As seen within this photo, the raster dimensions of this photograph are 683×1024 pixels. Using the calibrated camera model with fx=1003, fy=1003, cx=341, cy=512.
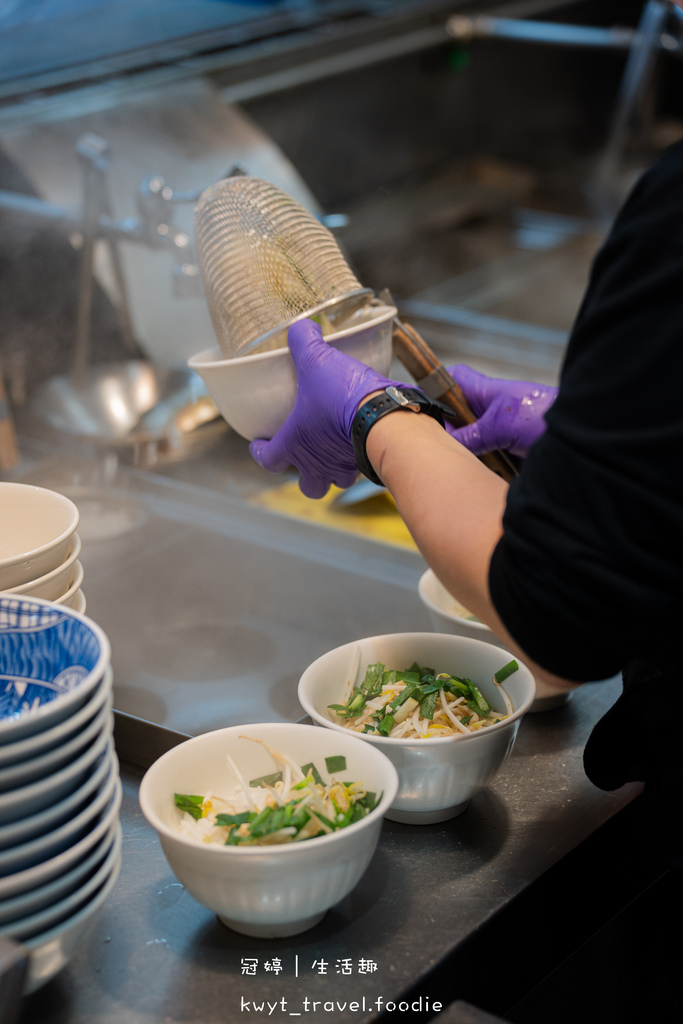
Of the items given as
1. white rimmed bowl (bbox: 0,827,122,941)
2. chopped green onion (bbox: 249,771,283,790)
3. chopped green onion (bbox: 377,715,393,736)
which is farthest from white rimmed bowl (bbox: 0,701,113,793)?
chopped green onion (bbox: 377,715,393,736)

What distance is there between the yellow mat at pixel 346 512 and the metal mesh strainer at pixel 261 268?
0.66m

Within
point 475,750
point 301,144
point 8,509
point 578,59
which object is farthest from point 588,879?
point 578,59

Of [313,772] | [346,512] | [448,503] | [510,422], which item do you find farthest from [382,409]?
[346,512]

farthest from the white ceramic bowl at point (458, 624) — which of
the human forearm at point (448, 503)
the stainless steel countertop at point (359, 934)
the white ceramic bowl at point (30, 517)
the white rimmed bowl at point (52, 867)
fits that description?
the white rimmed bowl at point (52, 867)

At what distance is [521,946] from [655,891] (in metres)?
0.35

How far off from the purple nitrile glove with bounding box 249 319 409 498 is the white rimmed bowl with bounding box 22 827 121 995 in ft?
1.80

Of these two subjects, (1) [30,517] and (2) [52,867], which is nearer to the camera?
(2) [52,867]

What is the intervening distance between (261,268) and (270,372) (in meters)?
0.13

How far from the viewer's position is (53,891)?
78 cm

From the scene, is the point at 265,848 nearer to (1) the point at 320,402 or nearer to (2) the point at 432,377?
(1) the point at 320,402

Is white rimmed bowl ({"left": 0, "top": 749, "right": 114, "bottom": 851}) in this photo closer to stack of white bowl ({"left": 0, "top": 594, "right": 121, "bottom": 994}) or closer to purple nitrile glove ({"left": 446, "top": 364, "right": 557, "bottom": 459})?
stack of white bowl ({"left": 0, "top": 594, "right": 121, "bottom": 994})

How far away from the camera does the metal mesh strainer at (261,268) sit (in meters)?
1.20

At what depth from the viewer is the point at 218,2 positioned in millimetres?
3230

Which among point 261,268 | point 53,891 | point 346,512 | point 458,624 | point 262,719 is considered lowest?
point 346,512
